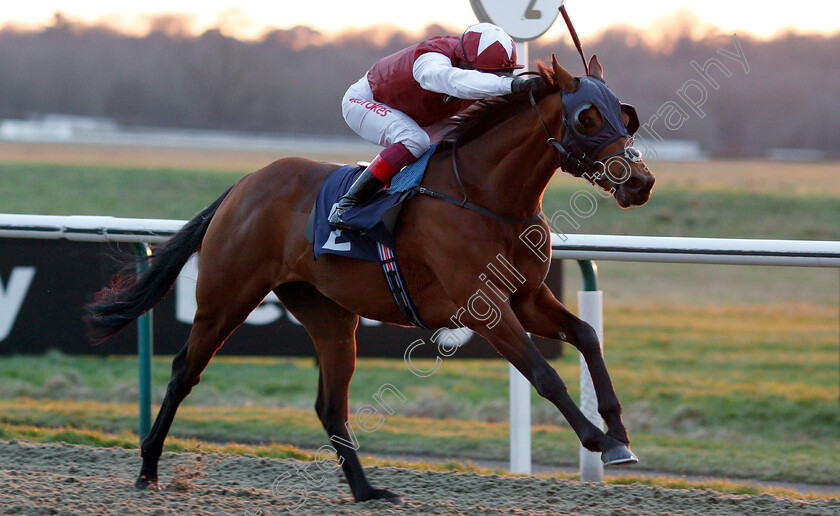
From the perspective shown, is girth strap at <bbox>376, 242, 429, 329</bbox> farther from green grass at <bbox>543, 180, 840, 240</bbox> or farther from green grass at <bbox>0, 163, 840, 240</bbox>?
green grass at <bbox>0, 163, 840, 240</bbox>

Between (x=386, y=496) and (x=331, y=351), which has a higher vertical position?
(x=331, y=351)

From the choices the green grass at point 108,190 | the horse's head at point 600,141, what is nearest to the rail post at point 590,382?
the horse's head at point 600,141

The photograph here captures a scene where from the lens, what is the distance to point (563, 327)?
3.48 meters

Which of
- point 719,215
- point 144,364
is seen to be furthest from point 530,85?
point 719,215

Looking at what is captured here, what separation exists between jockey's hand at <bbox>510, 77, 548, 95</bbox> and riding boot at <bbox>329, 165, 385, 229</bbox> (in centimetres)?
61

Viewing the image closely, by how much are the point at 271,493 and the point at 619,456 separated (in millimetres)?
1417

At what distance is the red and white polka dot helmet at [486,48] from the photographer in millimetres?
3453

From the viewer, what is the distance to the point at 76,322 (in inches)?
214

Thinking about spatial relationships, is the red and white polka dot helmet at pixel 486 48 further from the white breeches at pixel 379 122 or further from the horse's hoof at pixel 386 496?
the horse's hoof at pixel 386 496

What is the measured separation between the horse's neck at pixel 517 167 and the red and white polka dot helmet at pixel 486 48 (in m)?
0.20

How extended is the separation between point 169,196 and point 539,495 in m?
13.2

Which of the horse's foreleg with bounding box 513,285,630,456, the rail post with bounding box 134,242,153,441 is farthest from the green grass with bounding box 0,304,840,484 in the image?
the horse's foreleg with bounding box 513,285,630,456

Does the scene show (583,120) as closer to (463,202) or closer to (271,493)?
(463,202)

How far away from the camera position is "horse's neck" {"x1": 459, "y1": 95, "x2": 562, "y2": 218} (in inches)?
133
